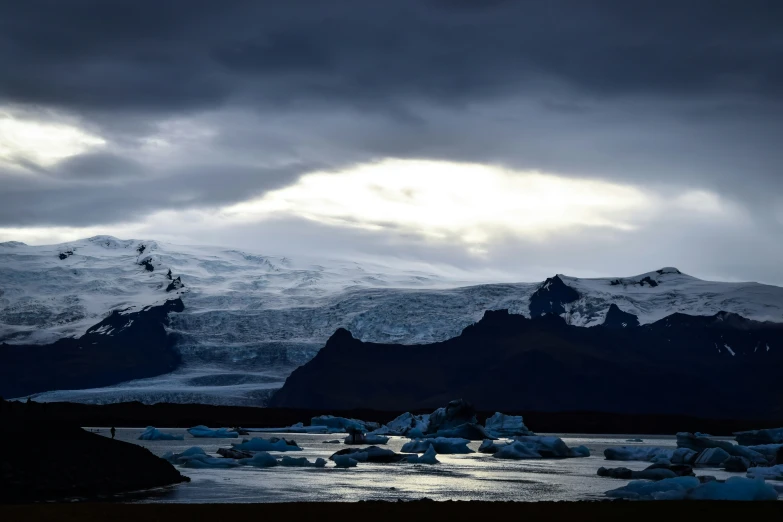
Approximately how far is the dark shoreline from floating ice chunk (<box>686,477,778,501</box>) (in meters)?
104

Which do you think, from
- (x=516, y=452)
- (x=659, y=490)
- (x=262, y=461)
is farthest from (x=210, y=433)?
(x=659, y=490)

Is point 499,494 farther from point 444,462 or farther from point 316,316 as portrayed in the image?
point 316,316

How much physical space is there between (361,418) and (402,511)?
403 ft

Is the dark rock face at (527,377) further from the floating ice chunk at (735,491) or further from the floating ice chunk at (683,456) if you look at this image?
the floating ice chunk at (735,491)

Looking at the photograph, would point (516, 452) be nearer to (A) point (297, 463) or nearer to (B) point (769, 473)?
(A) point (297, 463)

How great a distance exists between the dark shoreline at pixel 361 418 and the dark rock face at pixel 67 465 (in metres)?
93.0

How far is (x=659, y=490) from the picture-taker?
39.6 m

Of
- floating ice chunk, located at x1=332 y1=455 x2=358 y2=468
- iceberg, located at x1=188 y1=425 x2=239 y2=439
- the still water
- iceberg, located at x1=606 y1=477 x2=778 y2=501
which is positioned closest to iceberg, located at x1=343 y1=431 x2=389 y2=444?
iceberg, located at x1=188 y1=425 x2=239 y2=439

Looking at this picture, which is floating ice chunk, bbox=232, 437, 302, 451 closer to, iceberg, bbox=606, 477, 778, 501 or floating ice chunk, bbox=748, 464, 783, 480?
floating ice chunk, bbox=748, 464, 783, 480

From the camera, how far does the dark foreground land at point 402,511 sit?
30531 mm

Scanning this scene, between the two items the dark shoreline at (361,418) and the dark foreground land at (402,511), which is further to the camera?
the dark shoreline at (361,418)

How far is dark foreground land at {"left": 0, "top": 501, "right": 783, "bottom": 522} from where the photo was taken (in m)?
30.5

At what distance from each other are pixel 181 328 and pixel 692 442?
449 feet

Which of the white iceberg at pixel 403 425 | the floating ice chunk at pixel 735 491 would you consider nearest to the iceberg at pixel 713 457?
the floating ice chunk at pixel 735 491
